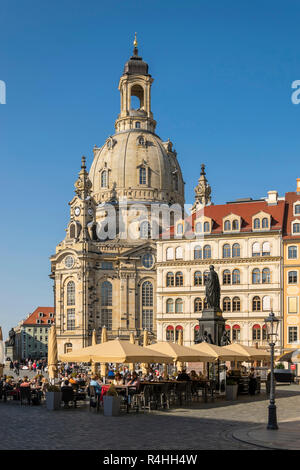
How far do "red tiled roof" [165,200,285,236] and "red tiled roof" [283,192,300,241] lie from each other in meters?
0.70

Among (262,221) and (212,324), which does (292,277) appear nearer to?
(262,221)

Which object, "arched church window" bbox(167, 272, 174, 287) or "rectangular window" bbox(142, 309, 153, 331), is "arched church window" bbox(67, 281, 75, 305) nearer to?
"rectangular window" bbox(142, 309, 153, 331)

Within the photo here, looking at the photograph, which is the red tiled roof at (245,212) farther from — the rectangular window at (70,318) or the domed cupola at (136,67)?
the domed cupola at (136,67)

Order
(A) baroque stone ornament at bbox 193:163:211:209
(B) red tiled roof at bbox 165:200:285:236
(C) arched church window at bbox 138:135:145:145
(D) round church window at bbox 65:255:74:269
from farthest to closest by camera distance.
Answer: (C) arched church window at bbox 138:135:145:145 → (A) baroque stone ornament at bbox 193:163:211:209 → (D) round church window at bbox 65:255:74:269 → (B) red tiled roof at bbox 165:200:285:236

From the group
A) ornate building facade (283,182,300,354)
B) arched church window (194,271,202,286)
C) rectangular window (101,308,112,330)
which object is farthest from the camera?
rectangular window (101,308,112,330)

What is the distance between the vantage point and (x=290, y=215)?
7650 centimetres

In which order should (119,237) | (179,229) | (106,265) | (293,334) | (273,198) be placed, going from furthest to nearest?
1. (119,237)
2. (106,265)
3. (179,229)
4. (273,198)
5. (293,334)

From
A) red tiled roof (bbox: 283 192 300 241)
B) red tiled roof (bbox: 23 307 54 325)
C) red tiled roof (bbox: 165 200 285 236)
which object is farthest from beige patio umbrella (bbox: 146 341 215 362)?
red tiled roof (bbox: 23 307 54 325)

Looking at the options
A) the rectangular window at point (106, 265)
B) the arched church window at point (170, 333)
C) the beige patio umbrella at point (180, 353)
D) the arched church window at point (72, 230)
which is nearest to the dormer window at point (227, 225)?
the arched church window at point (170, 333)

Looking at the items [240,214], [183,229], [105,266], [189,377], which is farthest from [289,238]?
[189,377]

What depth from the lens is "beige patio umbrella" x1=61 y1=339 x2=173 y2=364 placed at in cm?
2839

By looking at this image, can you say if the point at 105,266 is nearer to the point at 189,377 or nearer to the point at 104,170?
the point at 104,170

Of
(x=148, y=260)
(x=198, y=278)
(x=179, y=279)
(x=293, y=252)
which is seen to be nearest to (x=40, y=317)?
(x=148, y=260)

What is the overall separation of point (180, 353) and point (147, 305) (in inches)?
2862
